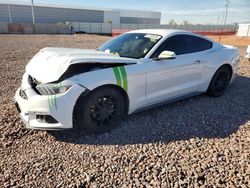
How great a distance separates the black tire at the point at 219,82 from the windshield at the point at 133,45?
1.74m

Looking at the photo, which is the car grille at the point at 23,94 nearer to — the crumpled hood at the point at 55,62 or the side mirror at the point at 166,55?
the crumpled hood at the point at 55,62

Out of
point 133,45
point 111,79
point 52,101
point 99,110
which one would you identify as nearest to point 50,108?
point 52,101

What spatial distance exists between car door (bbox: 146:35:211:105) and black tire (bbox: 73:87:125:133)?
0.59 meters

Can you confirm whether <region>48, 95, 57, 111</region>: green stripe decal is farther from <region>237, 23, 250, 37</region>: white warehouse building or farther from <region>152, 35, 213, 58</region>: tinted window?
<region>237, 23, 250, 37</region>: white warehouse building

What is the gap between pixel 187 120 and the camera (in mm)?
3998

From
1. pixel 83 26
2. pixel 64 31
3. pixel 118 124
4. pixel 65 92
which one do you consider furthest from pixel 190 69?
pixel 83 26

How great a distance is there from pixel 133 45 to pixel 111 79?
1.13m

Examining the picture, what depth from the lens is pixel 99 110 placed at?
337cm

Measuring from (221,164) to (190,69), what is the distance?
78.6 inches

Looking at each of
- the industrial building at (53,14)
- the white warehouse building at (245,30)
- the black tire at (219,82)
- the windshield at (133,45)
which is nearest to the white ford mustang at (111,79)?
the windshield at (133,45)

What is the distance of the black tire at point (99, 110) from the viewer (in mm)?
3188

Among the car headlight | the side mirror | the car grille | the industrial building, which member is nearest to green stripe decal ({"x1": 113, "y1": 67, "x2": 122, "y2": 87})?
the car headlight

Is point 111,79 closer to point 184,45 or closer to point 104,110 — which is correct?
point 104,110

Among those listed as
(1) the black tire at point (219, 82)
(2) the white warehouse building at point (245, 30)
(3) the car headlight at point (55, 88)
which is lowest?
(2) the white warehouse building at point (245, 30)
